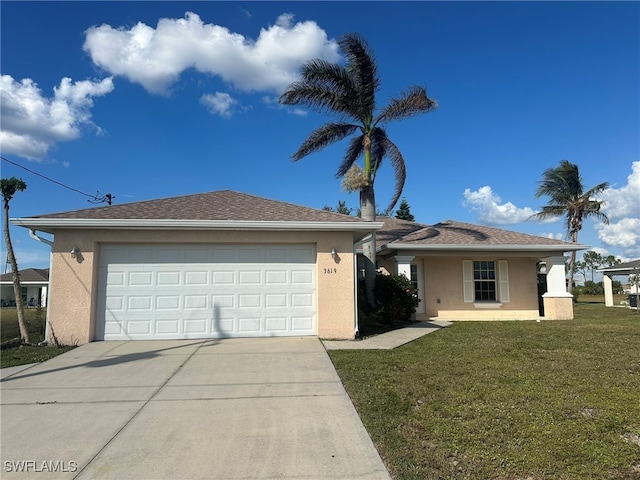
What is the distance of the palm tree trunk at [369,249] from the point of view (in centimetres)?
1362

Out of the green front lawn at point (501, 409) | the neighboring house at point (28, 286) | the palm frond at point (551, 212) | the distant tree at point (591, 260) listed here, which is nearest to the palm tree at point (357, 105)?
the green front lawn at point (501, 409)

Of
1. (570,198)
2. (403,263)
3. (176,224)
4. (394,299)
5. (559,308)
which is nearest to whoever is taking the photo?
(176,224)

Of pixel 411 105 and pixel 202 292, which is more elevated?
pixel 411 105

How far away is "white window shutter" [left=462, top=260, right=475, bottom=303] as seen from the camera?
15.6m

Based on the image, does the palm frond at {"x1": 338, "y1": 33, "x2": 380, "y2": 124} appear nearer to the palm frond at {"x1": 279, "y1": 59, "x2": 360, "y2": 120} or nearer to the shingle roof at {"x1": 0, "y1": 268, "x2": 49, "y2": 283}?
the palm frond at {"x1": 279, "y1": 59, "x2": 360, "y2": 120}

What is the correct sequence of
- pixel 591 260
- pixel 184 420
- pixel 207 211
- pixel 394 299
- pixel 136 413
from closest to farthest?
pixel 184 420 → pixel 136 413 → pixel 207 211 → pixel 394 299 → pixel 591 260

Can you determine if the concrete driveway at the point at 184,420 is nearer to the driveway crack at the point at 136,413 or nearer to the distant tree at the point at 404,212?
the driveway crack at the point at 136,413

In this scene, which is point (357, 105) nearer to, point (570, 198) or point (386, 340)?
A: point (386, 340)

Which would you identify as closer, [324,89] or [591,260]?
[324,89]

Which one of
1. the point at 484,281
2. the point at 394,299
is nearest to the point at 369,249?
the point at 394,299

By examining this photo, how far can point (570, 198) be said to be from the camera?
3033 cm

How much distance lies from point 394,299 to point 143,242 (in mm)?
7416

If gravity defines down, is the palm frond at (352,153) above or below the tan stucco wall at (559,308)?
above

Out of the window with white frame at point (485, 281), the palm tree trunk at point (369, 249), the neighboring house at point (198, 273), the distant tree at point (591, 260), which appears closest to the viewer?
the neighboring house at point (198, 273)
